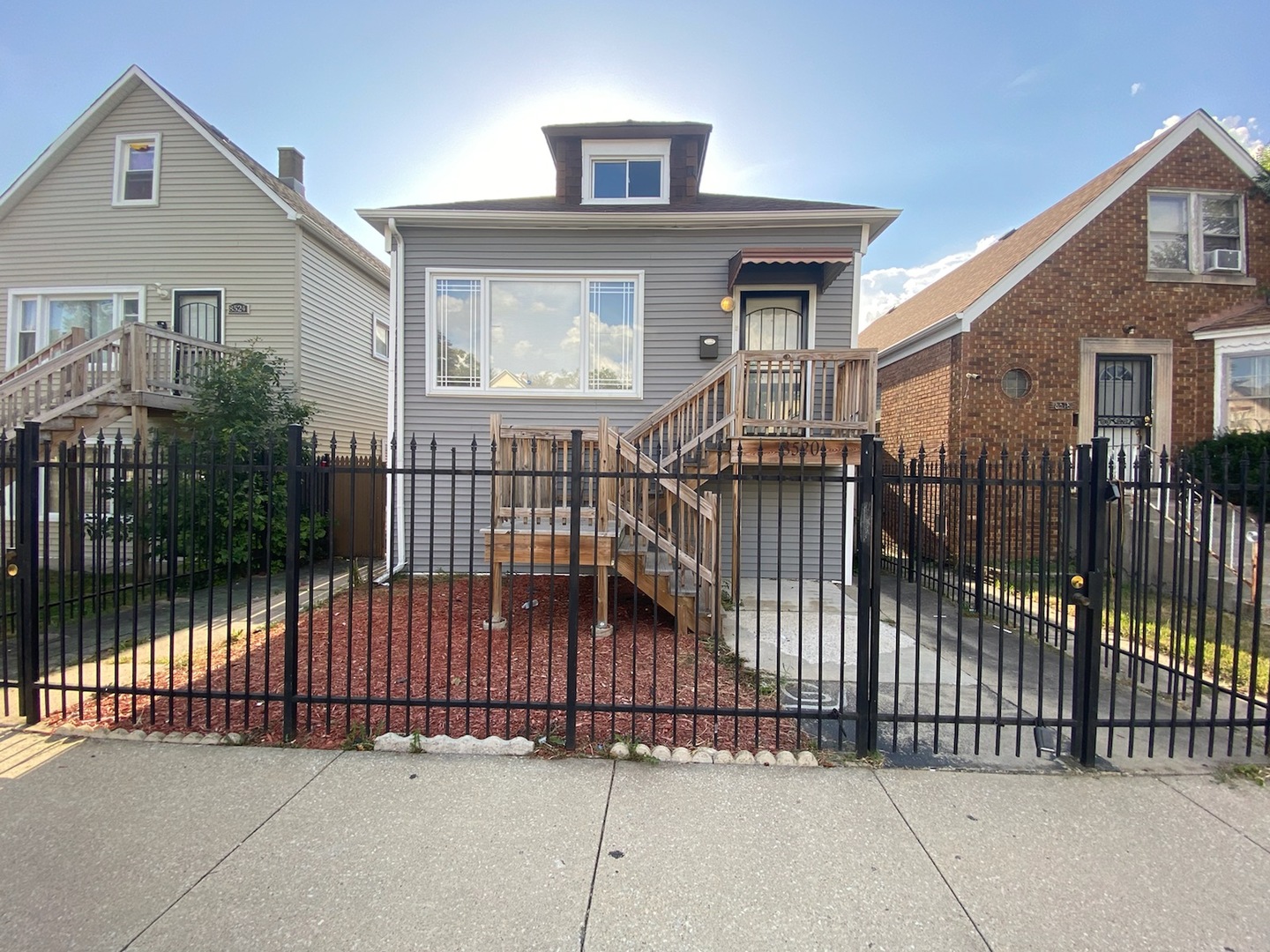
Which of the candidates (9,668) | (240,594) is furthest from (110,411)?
(9,668)

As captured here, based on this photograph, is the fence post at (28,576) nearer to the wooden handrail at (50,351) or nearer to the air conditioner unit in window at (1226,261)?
the wooden handrail at (50,351)

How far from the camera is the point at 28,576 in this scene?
402cm

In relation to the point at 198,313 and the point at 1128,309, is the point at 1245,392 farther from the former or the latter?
the point at 198,313

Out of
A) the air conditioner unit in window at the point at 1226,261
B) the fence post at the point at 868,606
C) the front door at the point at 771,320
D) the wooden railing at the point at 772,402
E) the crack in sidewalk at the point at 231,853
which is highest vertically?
the air conditioner unit in window at the point at 1226,261

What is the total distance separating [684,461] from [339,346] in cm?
845

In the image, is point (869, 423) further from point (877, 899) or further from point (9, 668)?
point (9, 668)

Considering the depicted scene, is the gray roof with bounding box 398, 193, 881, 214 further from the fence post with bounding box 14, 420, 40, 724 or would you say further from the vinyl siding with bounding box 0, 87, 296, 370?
the fence post with bounding box 14, 420, 40, 724

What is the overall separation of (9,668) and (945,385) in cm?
1238

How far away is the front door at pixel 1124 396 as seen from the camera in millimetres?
10664

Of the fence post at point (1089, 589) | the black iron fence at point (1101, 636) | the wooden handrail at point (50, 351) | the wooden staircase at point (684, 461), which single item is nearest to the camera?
the black iron fence at point (1101, 636)

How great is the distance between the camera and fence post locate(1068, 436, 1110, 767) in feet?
11.9

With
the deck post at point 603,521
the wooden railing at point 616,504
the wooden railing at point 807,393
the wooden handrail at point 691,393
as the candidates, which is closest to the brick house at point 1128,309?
the wooden railing at point 807,393

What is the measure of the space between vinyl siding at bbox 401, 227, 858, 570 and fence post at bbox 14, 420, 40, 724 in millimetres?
5152

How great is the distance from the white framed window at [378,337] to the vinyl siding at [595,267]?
17.6ft
